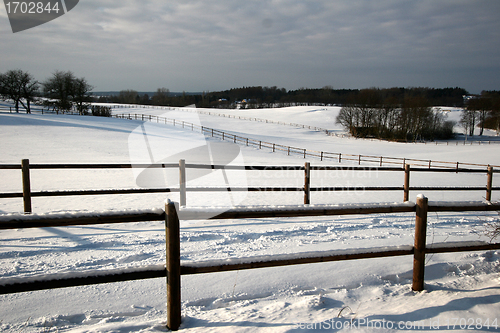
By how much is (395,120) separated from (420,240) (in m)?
71.2

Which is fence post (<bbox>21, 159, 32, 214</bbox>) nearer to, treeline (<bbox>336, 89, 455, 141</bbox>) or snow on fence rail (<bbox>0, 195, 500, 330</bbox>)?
snow on fence rail (<bbox>0, 195, 500, 330</bbox>)

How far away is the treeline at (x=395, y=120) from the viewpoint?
62.9 metres

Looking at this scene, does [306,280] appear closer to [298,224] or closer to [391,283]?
[391,283]

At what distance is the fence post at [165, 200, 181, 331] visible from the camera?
7.57 feet

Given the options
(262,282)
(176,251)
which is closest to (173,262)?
(176,251)

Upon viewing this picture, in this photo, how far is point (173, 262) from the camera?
2.35 meters

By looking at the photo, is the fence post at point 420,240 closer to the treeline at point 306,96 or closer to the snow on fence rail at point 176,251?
the snow on fence rail at point 176,251

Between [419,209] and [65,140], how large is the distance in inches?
1006

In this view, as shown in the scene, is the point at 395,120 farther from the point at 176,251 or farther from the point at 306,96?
the point at 306,96

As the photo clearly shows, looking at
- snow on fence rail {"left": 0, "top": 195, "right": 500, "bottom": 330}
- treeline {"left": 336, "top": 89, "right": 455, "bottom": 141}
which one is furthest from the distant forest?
snow on fence rail {"left": 0, "top": 195, "right": 500, "bottom": 330}

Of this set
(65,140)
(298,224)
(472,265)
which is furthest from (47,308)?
(65,140)

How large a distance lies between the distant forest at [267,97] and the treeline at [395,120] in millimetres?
38943

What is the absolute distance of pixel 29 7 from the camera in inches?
181

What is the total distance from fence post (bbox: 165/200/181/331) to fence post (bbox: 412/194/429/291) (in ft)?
7.59
